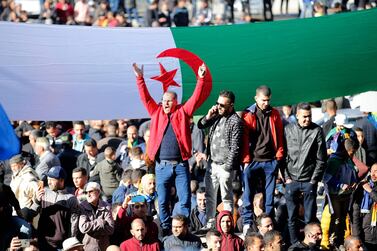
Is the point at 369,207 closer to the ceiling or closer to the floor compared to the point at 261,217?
closer to the floor

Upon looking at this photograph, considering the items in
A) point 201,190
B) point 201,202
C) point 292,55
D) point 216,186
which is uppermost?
point 292,55

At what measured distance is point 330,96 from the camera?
709 inches

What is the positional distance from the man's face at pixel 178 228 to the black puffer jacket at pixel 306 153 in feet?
5.59

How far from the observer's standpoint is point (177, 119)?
15672 mm

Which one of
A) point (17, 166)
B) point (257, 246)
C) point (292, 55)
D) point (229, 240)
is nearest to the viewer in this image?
point (257, 246)

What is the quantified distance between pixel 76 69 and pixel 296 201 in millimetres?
3120

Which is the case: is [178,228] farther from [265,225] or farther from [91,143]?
[91,143]

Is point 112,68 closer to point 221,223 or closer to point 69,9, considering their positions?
point 221,223

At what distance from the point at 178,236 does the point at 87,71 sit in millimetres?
2728

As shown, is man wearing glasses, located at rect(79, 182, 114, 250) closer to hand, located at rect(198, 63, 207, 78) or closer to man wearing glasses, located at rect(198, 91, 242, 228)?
man wearing glasses, located at rect(198, 91, 242, 228)

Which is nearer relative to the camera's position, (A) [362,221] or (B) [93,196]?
(B) [93,196]

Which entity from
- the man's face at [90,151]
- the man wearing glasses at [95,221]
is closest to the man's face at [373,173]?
the man wearing glasses at [95,221]

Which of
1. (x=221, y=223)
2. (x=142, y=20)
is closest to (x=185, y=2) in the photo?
(x=142, y=20)

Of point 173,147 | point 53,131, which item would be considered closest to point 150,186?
point 173,147
